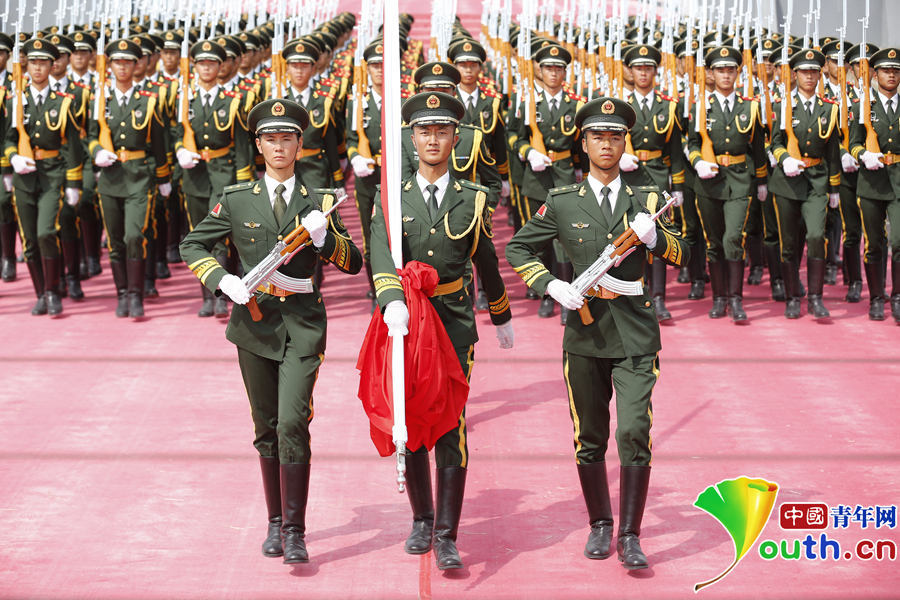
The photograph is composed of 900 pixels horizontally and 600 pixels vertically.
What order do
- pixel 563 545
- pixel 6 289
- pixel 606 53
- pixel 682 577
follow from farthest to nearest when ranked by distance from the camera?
pixel 606 53 < pixel 6 289 < pixel 563 545 < pixel 682 577

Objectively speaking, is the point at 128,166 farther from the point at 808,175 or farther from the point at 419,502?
the point at 419,502

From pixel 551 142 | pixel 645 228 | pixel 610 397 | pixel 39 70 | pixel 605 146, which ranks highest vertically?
pixel 39 70

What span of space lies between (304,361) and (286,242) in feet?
1.44

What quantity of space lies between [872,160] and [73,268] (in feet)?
17.9


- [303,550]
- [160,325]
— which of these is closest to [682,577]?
[303,550]

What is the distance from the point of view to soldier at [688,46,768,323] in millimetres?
9312

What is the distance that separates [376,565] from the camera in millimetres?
5152

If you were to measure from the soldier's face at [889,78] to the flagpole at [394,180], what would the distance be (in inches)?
205

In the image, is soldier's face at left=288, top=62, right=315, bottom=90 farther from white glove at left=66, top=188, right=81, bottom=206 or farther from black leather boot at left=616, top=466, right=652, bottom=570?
black leather boot at left=616, top=466, right=652, bottom=570

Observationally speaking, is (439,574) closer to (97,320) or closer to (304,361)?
(304,361)

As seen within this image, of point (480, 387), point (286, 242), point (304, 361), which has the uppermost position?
point (286, 242)

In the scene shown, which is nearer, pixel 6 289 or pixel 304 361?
pixel 304 361

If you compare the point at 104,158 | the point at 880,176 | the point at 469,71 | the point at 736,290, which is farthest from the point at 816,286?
the point at 104,158

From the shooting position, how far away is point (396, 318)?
4836 millimetres
